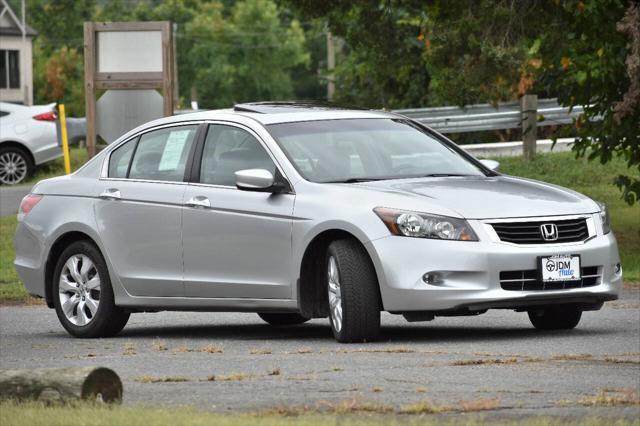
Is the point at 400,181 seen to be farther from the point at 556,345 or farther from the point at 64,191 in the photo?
the point at 64,191

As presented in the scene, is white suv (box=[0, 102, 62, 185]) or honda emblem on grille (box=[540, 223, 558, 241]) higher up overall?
honda emblem on grille (box=[540, 223, 558, 241])

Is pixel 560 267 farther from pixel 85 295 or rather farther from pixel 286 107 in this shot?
pixel 85 295

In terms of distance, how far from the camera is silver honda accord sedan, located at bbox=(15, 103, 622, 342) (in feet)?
36.3

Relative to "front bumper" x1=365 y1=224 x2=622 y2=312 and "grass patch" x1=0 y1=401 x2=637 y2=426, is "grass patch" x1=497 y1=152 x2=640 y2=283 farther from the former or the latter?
"grass patch" x1=0 y1=401 x2=637 y2=426

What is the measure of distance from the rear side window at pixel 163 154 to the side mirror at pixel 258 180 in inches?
37.6

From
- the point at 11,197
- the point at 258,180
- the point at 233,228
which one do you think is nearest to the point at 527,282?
the point at 258,180

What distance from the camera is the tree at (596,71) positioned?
60.8ft

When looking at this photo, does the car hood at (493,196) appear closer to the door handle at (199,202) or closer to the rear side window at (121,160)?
the door handle at (199,202)

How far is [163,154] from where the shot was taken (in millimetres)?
13000

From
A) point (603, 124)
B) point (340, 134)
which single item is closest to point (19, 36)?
point (603, 124)

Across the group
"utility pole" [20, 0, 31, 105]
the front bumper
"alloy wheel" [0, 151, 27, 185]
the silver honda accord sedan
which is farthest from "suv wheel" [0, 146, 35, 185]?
"utility pole" [20, 0, 31, 105]

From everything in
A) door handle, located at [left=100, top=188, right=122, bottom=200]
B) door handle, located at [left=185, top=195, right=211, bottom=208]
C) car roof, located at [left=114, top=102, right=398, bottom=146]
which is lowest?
door handle, located at [left=100, top=188, right=122, bottom=200]

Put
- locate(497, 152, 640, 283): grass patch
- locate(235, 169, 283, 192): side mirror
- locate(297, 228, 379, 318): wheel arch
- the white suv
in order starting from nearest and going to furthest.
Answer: locate(297, 228, 379, 318): wheel arch
locate(235, 169, 283, 192): side mirror
locate(497, 152, 640, 283): grass patch
the white suv

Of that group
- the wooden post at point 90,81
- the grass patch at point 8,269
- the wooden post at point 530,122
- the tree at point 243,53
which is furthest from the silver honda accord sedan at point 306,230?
the tree at point 243,53
